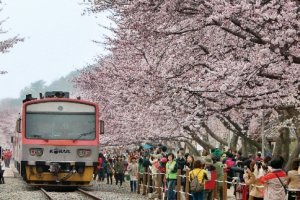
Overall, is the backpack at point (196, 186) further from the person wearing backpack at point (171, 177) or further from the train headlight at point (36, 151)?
the train headlight at point (36, 151)

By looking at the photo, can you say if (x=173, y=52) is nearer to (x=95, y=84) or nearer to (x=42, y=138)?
(x=42, y=138)

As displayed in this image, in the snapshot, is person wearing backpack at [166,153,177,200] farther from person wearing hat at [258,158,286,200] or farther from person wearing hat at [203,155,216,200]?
person wearing hat at [258,158,286,200]

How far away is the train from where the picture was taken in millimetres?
19984

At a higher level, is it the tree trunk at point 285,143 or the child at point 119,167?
the tree trunk at point 285,143

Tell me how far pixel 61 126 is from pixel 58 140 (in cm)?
46

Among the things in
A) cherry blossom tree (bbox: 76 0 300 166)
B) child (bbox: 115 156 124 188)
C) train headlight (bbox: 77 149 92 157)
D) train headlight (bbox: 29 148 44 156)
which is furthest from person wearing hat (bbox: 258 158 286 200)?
child (bbox: 115 156 124 188)

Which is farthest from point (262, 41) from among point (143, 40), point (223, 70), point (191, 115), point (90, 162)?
point (90, 162)

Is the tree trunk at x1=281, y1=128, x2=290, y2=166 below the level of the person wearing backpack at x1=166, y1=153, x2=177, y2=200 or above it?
above

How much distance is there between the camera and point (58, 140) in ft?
66.0

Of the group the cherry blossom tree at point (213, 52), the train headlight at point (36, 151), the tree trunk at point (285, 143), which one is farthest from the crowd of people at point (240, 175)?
the tree trunk at point (285, 143)

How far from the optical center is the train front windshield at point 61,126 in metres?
20.1

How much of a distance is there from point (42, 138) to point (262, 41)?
919 cm

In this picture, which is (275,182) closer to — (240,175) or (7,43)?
(240,175)

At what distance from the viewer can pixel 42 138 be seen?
20.1 metres
